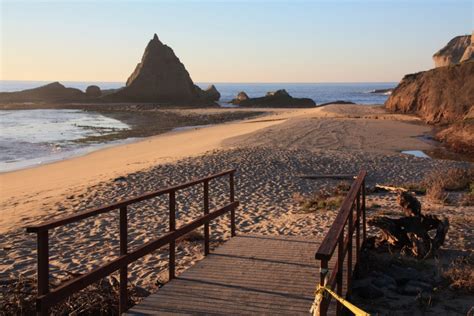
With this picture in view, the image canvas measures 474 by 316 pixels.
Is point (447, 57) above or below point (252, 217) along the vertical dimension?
above

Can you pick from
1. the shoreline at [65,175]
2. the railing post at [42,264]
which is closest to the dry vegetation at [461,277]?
the railing post at [42,264]

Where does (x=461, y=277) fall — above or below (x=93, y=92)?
below

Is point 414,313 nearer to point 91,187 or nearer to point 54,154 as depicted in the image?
point 91,187

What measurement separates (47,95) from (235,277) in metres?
87.2

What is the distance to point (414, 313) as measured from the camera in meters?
5.12

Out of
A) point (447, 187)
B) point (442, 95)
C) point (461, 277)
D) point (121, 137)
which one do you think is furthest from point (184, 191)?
point (442, 95)

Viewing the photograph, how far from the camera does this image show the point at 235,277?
19.3ft

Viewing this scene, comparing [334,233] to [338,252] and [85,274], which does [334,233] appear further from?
[85,274]

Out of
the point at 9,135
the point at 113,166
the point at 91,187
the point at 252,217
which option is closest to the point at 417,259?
the point at 252,217

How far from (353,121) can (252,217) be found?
24264mm

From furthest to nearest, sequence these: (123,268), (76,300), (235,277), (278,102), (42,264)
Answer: (278,102) < (235,277) < (76,300) < (123,268) < (42,264)

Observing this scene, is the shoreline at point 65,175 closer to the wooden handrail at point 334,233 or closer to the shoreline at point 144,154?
the shoreline at point 144,154


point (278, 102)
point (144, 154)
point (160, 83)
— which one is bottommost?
point (144, 154)

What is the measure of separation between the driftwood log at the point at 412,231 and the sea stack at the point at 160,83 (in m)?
74.5
